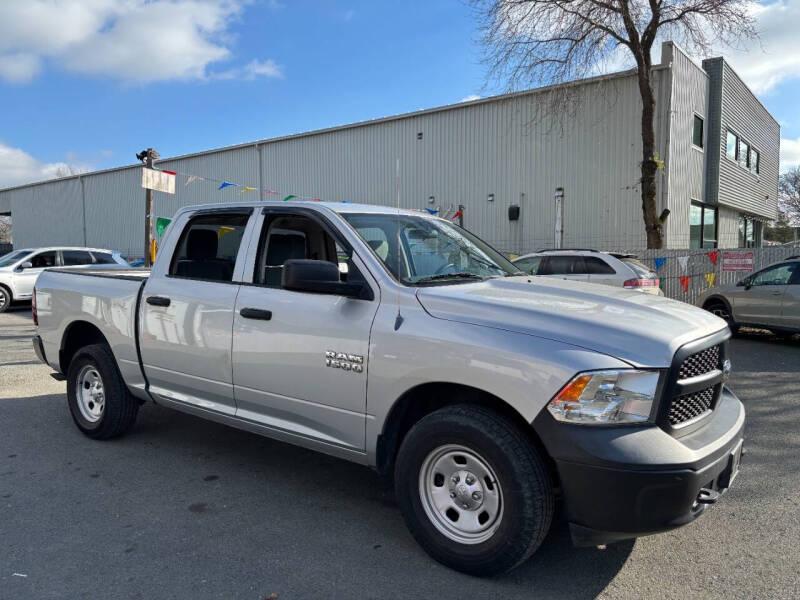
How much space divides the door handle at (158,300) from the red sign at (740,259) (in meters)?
15.4

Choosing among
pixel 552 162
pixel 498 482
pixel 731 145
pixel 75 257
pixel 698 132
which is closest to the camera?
pixel 498 482

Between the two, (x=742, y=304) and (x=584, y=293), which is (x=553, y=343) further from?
(x=742, y=304)

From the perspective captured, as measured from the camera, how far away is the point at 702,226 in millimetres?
21188

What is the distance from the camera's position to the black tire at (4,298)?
15453 mm

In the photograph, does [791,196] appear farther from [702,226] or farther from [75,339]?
[75,339]

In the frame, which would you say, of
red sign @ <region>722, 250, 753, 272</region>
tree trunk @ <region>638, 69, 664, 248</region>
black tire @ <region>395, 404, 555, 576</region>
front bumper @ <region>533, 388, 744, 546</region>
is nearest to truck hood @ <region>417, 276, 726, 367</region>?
front bumper @ <region>533, 388, 744, 546</region>

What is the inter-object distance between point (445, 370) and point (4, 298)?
16.5 m

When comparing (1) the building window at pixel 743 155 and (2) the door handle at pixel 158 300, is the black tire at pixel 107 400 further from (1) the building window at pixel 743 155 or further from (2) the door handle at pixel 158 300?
(1) the building window at pixel 743 155

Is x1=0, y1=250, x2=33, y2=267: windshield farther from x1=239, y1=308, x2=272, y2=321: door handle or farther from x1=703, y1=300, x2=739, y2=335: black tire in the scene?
x1=703, y1=300, x2=739, y2=335: black tire

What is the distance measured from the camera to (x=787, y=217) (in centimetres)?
6588

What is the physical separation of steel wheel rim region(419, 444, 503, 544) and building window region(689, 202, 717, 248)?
1941cm

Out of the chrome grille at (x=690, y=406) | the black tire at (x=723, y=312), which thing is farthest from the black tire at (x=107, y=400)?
the black tire at (x=723, y=312)

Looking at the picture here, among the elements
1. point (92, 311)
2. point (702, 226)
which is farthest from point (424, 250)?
point (702, 226)

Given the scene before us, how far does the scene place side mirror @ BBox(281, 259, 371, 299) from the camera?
326 centimetres
